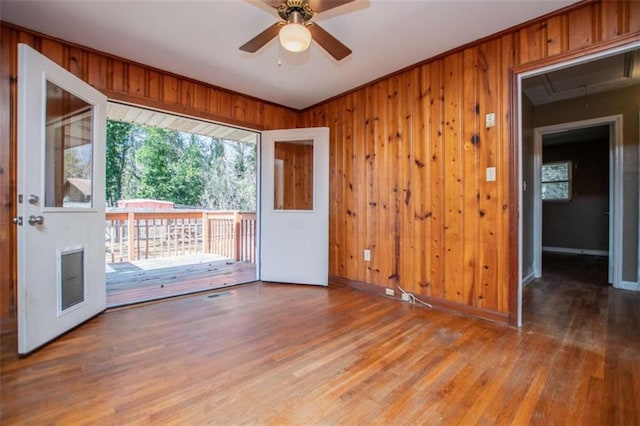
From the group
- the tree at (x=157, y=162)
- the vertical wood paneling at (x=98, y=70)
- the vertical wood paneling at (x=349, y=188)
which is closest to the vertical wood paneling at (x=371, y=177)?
the vertical wood paneling at (x=349, y=188)

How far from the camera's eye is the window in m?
6.50

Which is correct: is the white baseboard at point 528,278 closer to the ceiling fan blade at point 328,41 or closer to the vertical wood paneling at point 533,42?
the vertical wood paneling at point 533,42

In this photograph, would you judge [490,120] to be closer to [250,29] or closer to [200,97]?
[250,29]

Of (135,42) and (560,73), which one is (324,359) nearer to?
(135,42)

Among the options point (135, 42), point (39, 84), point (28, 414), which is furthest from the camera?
point (135, 42)

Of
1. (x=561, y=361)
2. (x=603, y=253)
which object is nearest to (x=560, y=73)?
(x=561, y=361)

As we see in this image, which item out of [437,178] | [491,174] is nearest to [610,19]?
[491,174]

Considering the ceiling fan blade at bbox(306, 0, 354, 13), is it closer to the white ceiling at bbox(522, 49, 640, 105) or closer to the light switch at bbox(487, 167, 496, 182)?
the light switch at bbox(487, 167, 496, 182)

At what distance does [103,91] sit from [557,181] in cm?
852

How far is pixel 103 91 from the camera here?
2740mm

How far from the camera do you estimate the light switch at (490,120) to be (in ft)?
8.22

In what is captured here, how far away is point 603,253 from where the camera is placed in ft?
19.7

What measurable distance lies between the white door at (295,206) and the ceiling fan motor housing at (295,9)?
1.91 meters

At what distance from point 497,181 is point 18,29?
4.17 metres
